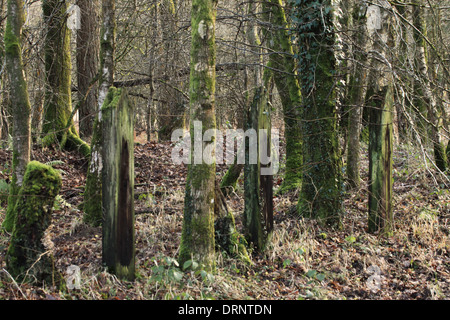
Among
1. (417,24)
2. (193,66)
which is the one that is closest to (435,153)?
(417,24)

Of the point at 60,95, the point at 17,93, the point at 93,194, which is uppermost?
the point at 60,95

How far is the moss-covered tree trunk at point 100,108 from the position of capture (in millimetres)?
6402

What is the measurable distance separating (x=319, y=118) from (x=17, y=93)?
490cm

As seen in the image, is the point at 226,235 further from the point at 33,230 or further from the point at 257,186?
the point at 33,230

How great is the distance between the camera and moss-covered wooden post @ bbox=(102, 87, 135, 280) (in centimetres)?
441

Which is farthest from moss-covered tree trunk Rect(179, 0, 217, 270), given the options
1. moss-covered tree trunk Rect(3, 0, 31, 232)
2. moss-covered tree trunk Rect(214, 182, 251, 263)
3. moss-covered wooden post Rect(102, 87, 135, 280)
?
moss-covered tree trunk Rect(3, 0, 31, 232)

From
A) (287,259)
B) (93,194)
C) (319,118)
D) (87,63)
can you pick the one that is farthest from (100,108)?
(87,63)

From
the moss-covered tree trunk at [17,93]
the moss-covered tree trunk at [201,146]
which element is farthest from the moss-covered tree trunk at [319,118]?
the moss-covered tree trunk at [17,93]

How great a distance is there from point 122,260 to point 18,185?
2.97m

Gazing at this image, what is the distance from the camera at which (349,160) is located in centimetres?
809

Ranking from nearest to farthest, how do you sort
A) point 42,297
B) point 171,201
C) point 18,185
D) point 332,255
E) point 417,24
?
point 42,297 → point 332,255 → point 18,185 → point 171,201 → point 417,24

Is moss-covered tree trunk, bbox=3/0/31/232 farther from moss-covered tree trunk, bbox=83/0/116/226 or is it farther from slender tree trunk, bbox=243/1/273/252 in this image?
slender tree trunk, bbox=243/1/273/252

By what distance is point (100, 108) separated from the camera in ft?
20.7

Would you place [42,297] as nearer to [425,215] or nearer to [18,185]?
[18,185]
